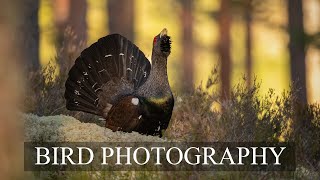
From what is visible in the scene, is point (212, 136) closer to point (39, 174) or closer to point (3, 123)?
point (39, 174)

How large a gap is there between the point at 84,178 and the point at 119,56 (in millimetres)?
2797

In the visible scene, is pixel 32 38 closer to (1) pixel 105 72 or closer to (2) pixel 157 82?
(1) pixel 105 72

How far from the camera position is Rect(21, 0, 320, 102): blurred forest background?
17297 mm

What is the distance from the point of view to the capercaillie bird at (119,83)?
7.81 meters

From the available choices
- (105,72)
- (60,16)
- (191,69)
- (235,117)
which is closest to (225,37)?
(60,16)

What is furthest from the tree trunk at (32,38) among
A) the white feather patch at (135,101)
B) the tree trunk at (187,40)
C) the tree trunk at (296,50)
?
the tree trunk at (187,40)

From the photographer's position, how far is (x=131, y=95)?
8047 mm

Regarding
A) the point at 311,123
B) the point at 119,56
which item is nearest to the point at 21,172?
the point at 119,56

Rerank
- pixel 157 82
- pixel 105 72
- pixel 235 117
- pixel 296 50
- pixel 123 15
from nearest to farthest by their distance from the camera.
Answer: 1. pixel 157 82
2. pixel 235 117
3. pixel 105 72
4. pixel 296 50
5. pixel 123 15

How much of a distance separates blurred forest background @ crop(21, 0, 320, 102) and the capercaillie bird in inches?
99.5

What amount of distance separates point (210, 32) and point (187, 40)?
8.59 m

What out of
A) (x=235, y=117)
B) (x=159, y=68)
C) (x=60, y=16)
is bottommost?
(x=235, y=117)

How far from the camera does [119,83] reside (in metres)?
8.57

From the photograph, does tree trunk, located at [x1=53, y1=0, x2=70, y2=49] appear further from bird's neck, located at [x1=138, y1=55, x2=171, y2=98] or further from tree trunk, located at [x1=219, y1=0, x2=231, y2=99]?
bird's neck, located at [x1=138, y1=55, x2=171, y2=98]
